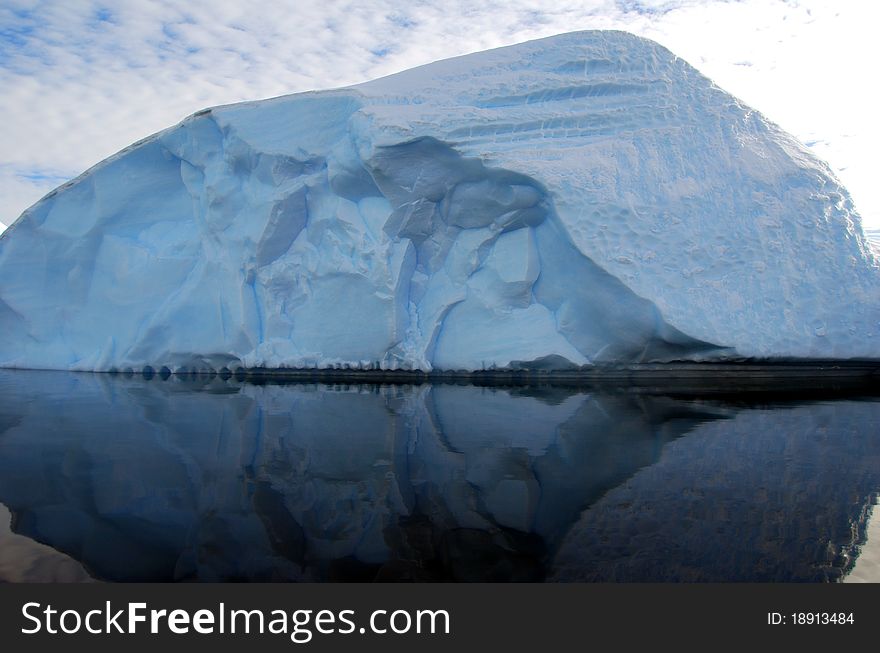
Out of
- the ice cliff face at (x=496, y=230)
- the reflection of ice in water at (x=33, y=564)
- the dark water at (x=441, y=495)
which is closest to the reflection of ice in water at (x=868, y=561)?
the dark water at (x=441, y=495)

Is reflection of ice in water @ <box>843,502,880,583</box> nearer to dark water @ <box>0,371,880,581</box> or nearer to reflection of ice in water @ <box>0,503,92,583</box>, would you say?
dark water @ <box>0,371,880,581</box>

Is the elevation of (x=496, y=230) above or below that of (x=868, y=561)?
above

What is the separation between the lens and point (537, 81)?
33.6ft

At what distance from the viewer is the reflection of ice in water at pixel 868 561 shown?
2.36 m

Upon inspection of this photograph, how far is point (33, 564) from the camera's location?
2527 millimetres

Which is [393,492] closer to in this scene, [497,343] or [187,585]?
[187,585]

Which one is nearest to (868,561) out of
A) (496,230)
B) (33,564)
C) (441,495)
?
(441,495)

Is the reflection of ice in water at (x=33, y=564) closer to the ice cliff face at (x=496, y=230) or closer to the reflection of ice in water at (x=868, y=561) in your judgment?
the reflection of ice in water at (x=868, y=561)

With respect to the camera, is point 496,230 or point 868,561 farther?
point 496,230

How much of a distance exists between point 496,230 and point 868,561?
26.8 ft

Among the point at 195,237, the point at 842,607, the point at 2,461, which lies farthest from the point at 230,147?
the point at 842,607

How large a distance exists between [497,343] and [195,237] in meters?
5.85

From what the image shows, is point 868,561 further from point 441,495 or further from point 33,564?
point 33,564

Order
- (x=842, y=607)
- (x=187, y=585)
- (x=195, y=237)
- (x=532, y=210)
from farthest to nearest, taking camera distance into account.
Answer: (x=195, y=237) < (x=532, y=210) < (x=187, y=585) < (x=842, y=607)
